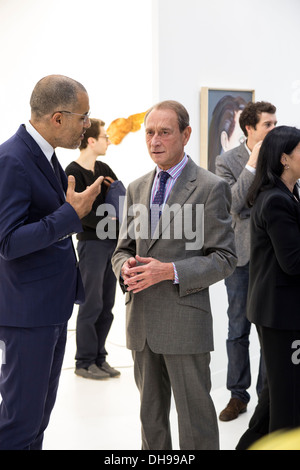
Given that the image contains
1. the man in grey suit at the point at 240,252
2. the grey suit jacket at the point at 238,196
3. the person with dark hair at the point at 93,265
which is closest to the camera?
the grey suit jacket at the point at 238,196

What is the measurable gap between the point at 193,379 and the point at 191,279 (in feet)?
1.39

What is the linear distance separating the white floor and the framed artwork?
69.6 inches

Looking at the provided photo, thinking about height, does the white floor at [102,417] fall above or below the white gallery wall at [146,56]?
below

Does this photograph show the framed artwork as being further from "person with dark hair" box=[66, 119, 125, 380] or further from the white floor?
the white floor

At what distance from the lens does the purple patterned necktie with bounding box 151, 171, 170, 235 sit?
2.39 m

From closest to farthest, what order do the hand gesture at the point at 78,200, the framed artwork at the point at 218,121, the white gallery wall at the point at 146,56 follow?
the hand gesture at the point at 78,200 → the white gallery wall at the point at 146,56 → the framed artwork at the point at 218,121

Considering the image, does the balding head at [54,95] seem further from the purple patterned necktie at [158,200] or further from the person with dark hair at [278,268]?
the person with dark hair at [278,268]

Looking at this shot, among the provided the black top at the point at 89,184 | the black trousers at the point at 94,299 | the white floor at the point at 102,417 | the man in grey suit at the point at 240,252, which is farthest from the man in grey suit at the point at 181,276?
the black trousers at the point at 94,299

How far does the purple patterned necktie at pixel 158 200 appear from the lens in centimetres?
239

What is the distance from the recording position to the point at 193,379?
2303mm

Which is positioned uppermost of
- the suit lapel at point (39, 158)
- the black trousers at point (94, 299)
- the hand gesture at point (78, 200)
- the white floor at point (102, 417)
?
the suit lapel at point (39, 158)

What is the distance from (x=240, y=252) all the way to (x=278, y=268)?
107 cm

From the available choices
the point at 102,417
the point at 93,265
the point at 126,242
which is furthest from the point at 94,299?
the point at 126,242
